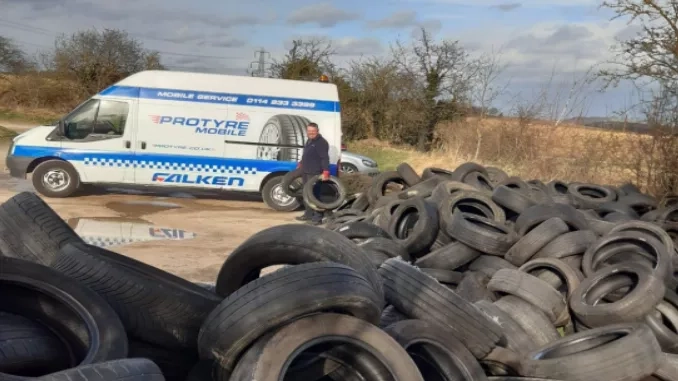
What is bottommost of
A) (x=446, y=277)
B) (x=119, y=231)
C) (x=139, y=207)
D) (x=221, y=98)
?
(x=139, y=207)

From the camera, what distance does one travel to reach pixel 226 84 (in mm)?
14883

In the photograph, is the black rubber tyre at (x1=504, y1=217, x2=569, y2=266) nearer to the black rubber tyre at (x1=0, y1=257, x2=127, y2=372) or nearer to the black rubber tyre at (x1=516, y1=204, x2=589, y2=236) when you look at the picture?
the black rubber tyre at (x1=516, y1=204, x2=589, y2=236)

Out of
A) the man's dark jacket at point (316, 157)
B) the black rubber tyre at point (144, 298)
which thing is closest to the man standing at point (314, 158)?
the man's dark jacket at point (316, 157)

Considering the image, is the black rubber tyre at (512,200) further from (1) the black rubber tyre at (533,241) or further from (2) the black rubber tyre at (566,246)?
(2) the black rubber tyre at (566,246)

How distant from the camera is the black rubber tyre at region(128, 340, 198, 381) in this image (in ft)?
14.3

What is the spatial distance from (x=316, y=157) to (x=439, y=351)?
947cm

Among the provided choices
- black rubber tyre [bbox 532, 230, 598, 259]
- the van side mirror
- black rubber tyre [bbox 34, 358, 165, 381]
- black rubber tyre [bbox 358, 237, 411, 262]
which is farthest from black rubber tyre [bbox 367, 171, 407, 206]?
black rubber tyre [bbox 34, 358, 165, 381]

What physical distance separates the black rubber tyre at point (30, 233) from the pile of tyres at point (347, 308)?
0.04ft

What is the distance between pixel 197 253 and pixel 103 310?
5.89m

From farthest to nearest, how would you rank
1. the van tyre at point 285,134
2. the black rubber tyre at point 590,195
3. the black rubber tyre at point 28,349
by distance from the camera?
the van tyre at point 285,134
the black rubber tyre at point 590,195
the black rubber tyre at point 28,349

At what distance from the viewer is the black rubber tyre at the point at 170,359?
14.3 ft

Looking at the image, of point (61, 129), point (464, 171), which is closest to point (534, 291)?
point (464, 171)

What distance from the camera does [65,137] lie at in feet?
47.8

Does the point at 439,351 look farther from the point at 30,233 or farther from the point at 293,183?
the point at 293,183
